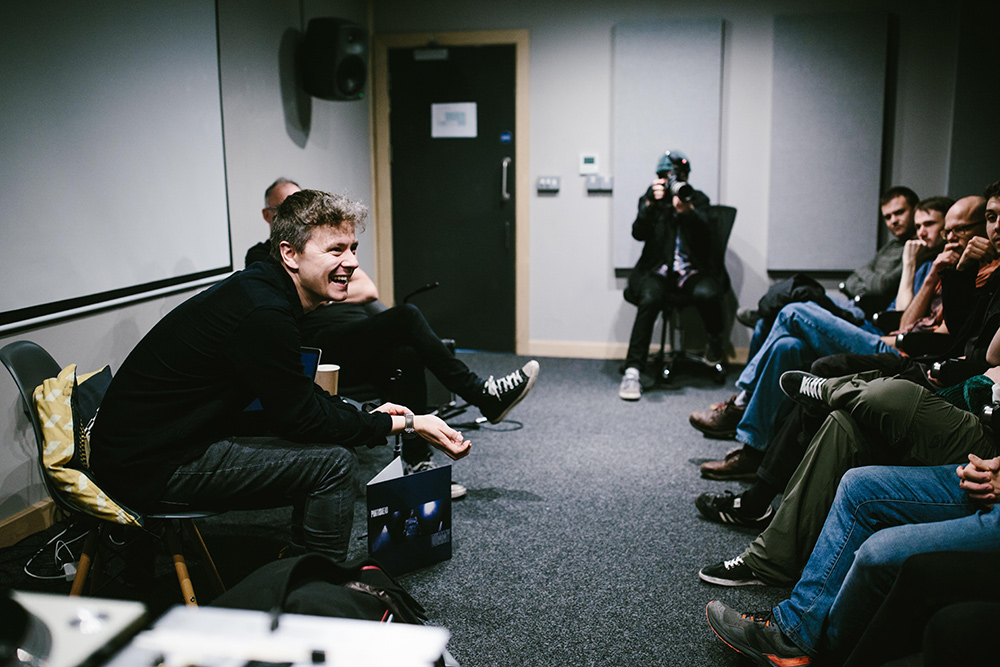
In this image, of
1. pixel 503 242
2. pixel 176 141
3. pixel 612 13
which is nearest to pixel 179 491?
pixel 176 141

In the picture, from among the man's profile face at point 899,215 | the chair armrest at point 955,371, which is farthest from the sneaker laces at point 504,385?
the man's profile face at point 899,215

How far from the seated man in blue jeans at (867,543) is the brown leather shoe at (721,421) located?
173 centimetres

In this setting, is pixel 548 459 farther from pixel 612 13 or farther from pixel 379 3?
pixel 379 3

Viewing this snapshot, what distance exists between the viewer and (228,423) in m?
1.85

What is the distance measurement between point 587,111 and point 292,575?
4418 millimetres

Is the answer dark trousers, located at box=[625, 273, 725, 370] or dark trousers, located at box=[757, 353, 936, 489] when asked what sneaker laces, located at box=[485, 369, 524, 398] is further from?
dark trousers, located at box=[625, 273, 725, 370]

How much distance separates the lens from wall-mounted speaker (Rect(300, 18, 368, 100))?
4160 mm

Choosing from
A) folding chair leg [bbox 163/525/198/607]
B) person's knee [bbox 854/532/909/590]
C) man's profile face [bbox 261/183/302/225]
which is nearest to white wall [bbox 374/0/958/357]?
man's profile face [bbox 261/183/302/225]

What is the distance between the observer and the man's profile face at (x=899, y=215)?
3.73 m

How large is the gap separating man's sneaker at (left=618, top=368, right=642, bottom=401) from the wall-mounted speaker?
2.30 meters

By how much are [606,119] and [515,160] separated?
67 centimetres

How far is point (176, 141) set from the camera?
3102 mm

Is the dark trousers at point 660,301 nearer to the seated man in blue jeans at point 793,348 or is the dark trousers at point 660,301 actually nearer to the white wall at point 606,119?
the white wall at point 606,119

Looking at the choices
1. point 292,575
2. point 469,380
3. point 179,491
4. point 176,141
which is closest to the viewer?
point 292,575
